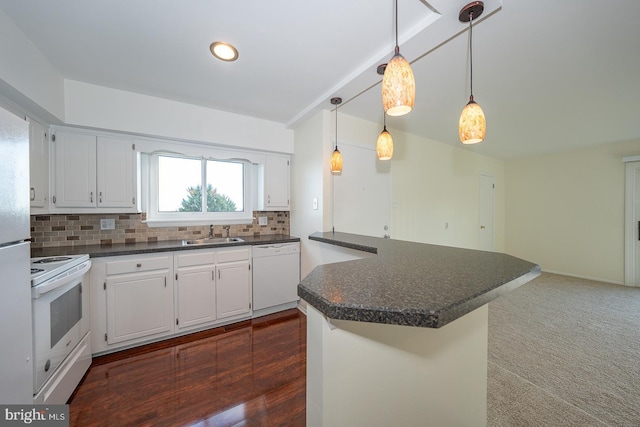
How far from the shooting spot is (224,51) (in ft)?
5.66

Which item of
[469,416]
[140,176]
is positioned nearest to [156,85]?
[140,176]

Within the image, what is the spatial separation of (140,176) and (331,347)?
9.39 ft

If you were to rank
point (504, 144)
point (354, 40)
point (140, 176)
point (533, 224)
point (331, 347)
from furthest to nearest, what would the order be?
point (533, 224), point (504, 144), point (140, 176), point (354, 40), point (331, 347)

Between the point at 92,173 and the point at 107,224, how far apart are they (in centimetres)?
56

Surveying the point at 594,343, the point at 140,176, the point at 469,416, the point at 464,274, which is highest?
the point at 140,176

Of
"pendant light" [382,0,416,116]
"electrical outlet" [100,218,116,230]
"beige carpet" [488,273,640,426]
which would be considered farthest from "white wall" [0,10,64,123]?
"beige carpet" [488,273,640,426]

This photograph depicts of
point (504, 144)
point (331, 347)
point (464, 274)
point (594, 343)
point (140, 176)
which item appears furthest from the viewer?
point (504, 144)

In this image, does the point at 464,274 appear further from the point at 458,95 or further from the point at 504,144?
the point at 504,144

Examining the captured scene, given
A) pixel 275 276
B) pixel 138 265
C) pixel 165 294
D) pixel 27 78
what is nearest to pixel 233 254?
pixel 275 276

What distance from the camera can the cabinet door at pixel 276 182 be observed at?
124 inches

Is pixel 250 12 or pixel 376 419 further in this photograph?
pixel 250 12

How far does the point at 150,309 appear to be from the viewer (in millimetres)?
2191

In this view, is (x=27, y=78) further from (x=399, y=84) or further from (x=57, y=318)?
(x=399, y=84)

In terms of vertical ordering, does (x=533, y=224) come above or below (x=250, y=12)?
below
